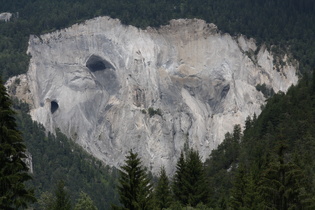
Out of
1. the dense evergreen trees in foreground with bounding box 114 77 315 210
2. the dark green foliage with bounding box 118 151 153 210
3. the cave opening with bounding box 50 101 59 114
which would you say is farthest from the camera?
the cave opening with bounding box 50 101 59 114

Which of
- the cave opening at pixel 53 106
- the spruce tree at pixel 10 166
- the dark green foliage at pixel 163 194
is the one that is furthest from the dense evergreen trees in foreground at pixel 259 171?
the cave opening at pixel 53 106

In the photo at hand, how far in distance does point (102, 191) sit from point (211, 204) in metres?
84.1

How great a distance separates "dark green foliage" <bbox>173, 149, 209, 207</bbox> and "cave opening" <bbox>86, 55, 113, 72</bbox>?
12307 cm

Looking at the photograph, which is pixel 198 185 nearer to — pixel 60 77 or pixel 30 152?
pixel 30 152

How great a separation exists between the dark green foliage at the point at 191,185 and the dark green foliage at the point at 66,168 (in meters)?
73.7

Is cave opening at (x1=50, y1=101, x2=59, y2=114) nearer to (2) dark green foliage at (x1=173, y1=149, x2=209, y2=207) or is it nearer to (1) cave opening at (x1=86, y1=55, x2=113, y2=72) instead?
(1) cave opening at (x1=86, y1=55, x2=113, y2=72)

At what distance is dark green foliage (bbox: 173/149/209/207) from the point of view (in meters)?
63.1

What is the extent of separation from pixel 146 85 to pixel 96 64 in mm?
14591

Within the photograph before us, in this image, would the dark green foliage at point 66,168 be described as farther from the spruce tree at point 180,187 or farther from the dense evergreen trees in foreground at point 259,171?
the spruce tree at point 180,187

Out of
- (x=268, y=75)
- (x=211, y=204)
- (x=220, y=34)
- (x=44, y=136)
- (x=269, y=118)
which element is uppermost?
(x=220, y=34)

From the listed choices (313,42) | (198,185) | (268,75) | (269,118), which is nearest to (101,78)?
(268,75)

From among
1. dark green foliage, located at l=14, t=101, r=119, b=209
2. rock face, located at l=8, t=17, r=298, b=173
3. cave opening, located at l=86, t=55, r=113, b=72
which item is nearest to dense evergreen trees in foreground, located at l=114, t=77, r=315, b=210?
dark green foliage, located at l=14, t=101, r=119, b=209

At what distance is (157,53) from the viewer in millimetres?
191250

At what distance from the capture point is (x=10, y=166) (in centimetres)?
3559
